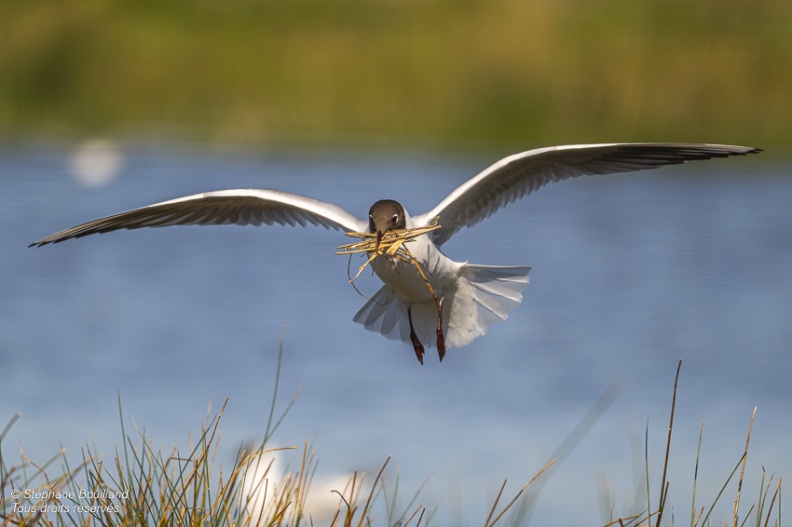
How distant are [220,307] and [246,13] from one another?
6.00 m

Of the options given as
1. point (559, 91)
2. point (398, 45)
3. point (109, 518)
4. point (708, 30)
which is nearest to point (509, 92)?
point (559, 91)

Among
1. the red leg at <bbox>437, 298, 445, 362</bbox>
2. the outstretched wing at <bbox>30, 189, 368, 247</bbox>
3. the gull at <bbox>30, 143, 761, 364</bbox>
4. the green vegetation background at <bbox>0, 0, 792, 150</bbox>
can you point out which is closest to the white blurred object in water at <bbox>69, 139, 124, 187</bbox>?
the green vegetation background at <bbox>0, 0, 792, 150</bbox>

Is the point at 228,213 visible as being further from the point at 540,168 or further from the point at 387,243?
the point at 540,168

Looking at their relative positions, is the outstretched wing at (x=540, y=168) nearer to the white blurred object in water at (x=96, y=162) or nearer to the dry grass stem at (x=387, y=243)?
the dry grass stem at (x=387, y=243)

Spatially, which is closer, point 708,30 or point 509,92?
point 509,92

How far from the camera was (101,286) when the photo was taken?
10.6 meters

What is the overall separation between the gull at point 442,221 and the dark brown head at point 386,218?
0.07 ft

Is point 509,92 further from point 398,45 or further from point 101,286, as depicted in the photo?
point 101,286

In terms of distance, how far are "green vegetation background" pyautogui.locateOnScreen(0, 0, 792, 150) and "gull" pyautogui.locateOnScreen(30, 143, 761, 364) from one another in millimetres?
7655

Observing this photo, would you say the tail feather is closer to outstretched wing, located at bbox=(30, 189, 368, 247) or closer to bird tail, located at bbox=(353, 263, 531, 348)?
bird tail, located at bbox=(353, 263, 531, 348)

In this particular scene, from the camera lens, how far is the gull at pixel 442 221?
4.49 metres

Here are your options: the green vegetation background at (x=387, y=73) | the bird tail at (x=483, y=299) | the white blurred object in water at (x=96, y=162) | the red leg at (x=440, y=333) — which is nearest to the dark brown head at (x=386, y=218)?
the red leg at (x=440, y=333)

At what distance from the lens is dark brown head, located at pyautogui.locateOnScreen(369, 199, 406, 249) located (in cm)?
425

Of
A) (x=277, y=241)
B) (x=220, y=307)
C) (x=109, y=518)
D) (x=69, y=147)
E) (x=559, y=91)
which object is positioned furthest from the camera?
(x=69, y=147)
